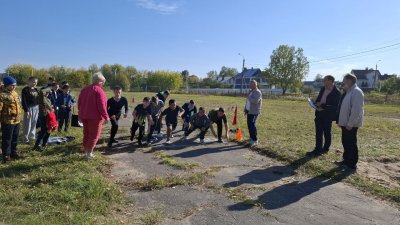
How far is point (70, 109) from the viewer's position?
39.8 ft

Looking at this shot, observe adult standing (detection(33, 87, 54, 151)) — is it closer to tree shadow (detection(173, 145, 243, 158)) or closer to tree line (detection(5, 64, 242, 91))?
tree shadow (detection(173, 145, 243, 158))

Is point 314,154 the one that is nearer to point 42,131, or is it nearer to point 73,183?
Answer: point 73,183

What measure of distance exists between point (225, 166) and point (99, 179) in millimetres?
2983

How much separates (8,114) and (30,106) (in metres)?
2.10

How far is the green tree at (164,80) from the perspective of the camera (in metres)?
89.6

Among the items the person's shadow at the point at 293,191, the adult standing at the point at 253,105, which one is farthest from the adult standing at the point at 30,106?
the person's shadow at the point at 293,191

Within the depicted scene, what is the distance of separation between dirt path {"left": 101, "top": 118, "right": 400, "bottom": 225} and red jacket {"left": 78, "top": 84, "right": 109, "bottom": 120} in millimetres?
1181

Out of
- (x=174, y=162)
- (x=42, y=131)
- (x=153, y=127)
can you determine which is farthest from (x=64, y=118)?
(x=174, y=162)

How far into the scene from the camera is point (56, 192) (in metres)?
5.53

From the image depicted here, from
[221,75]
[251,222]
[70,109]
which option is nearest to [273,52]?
[221,75]

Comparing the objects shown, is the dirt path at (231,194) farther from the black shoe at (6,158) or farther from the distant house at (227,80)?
the distant house at (227,80)

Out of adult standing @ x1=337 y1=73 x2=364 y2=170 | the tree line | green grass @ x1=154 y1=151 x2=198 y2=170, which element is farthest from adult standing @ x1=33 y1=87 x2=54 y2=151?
the tree line

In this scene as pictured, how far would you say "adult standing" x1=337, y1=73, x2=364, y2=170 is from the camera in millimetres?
7938

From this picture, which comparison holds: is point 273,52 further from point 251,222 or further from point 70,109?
point 251,222
